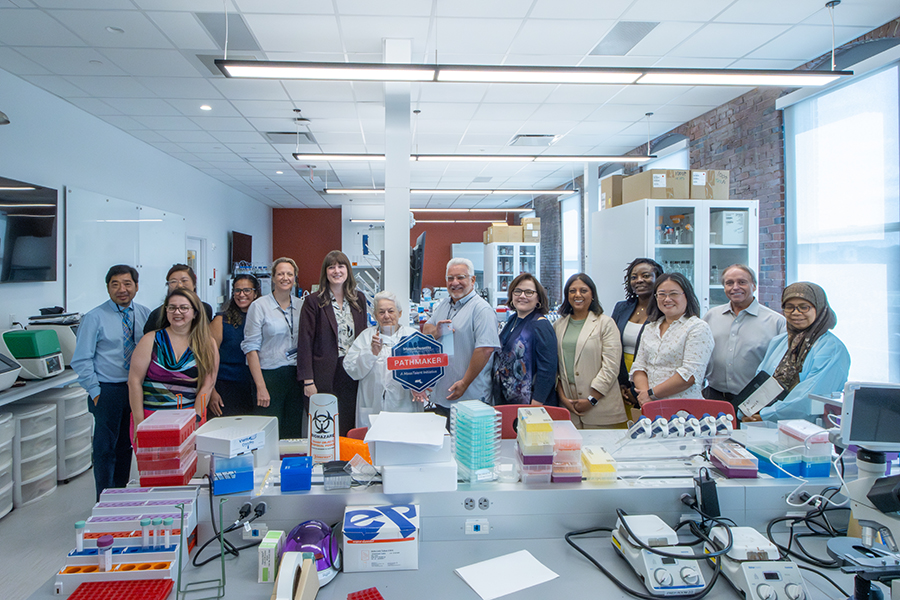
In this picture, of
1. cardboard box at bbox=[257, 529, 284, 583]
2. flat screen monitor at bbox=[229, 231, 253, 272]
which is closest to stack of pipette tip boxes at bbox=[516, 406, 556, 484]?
cardboard box at bbox=[257, 529, 284, 583]

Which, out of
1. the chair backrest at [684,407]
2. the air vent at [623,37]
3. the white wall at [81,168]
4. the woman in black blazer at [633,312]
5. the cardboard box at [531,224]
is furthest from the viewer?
the cardboard box at [531,224]

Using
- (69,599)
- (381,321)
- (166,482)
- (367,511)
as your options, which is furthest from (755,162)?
(69,599)

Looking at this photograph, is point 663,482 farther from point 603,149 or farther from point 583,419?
point 603,149

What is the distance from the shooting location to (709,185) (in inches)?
177

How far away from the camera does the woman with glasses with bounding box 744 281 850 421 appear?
2439 millimetres

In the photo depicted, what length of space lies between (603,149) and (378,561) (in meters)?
7.02

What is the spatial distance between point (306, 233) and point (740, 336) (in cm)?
1113

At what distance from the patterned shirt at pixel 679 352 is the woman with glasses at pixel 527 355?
55cm

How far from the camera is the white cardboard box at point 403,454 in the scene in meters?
1.51

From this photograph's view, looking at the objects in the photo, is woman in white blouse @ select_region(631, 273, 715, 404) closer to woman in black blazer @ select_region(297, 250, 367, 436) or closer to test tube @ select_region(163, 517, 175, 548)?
woman in black blazer @ select_region(297, 250, 367, 436)

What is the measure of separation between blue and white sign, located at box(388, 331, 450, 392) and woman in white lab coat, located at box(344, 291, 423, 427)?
0.64 m

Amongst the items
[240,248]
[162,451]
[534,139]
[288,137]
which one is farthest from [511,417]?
[240,248]

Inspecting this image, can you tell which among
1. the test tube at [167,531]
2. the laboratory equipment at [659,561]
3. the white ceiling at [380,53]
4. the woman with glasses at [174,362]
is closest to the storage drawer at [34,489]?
the woman with glasses at [174,362]

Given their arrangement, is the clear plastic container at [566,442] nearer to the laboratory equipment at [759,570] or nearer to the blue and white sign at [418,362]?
the laboratory equipment at [759,570]
